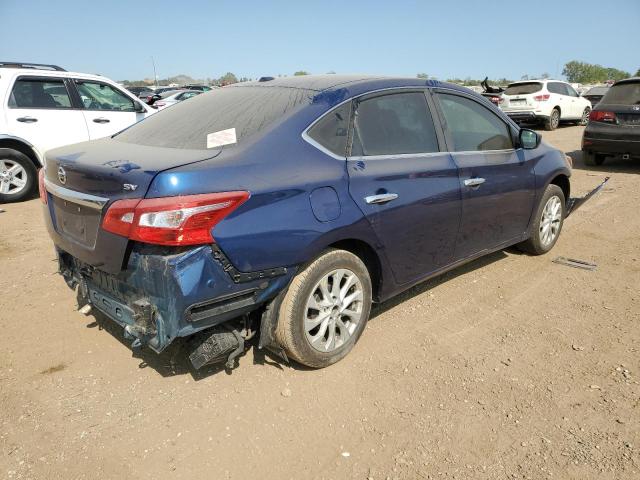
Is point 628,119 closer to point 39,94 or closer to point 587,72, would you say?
point 39,94

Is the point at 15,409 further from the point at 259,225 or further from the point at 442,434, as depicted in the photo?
the point at 442,434

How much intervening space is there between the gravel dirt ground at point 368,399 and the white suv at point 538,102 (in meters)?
13.0

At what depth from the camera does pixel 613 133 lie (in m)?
8.80

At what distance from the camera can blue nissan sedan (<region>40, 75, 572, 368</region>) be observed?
7.64 feet

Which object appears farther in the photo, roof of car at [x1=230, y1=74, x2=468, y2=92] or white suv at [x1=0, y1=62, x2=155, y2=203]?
white suv at [x1=0, y1=62, x2=155, y2=203]

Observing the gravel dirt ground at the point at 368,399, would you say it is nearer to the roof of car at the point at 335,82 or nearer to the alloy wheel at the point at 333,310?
the alloy wheel at the point at 333,310

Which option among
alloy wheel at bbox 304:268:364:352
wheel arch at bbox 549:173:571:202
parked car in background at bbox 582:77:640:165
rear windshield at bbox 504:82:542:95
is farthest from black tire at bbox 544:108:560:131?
alloy wheel at bbox 304:268:364:352

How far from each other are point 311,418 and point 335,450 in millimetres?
261

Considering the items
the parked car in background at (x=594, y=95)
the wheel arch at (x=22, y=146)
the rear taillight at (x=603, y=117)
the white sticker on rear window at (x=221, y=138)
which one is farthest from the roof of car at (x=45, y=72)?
the parked car in background at (x=594, y=95)

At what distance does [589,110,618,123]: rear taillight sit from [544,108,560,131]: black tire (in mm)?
7297

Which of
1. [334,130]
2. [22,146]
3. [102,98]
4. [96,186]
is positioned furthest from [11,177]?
[334,130]

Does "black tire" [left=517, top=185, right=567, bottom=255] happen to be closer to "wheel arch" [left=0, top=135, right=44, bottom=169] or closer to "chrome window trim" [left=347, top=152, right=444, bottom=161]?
"chrome window trim" [left=347, top=152, right=444, bottom=161]

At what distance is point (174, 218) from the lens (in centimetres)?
225

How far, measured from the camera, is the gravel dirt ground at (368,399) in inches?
90.4
